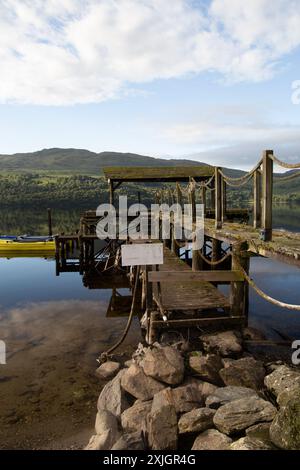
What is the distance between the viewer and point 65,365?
9938mm

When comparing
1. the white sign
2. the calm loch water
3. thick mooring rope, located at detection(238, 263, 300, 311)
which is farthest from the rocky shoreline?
the white sign

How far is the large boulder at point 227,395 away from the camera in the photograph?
20.9ft

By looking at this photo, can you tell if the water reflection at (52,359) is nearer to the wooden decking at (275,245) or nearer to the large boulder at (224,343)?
the large boulder at (224,343)

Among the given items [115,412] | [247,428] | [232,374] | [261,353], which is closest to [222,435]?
[247,428]

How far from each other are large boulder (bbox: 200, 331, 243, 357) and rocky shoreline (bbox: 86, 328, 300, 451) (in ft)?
0.08

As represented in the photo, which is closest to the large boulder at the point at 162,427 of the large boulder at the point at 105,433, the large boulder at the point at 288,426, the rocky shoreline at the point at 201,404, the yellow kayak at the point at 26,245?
the rocky shoreline at the point at 201,404

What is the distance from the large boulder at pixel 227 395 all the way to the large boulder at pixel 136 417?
46.1 inches

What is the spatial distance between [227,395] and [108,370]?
12.1 feet

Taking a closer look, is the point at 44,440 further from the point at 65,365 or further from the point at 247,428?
the point at 247,428

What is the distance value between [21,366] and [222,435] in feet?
21.6

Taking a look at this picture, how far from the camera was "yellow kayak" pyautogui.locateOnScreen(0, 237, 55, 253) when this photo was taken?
2919cm

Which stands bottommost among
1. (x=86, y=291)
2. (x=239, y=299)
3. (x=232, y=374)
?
(x=86, y=291)

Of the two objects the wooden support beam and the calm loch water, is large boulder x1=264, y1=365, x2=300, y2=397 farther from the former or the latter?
the calm loch water

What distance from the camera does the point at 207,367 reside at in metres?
7.48
